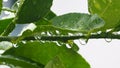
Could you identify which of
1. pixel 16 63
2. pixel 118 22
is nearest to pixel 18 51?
pixel 16 63

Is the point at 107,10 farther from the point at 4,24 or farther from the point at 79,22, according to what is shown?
the point at 4,24

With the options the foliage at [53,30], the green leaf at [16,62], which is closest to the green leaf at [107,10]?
the foliage at [53,30]

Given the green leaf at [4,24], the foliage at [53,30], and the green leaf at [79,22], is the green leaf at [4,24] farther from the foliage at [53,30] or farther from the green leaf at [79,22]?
the green leaf at [79,22]

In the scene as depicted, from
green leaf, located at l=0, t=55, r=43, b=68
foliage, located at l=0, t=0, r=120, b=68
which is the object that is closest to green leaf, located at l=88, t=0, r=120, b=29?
foliage, located at l=0, t=0, r=120, b=68

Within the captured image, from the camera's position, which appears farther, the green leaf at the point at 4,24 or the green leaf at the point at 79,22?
the green leaf at the point at 4,24

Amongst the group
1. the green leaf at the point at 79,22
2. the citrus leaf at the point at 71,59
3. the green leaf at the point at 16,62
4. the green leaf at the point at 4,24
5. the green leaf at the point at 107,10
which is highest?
the green leaf at the point at 79,22

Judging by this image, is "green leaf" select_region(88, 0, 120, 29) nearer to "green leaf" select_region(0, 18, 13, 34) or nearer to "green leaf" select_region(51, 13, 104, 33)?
"green leaf" select_region(51, 13, 104, 33)

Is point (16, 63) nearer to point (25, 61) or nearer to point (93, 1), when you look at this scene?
point (25, 61)

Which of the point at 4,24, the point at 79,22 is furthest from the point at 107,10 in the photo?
the point at 4,24
